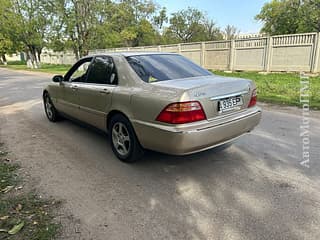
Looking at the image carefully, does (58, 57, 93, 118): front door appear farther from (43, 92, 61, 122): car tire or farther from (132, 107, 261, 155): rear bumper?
(132, 107, 261, 155): rear bumper

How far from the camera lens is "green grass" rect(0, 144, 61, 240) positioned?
232cm

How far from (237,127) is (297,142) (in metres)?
1.66

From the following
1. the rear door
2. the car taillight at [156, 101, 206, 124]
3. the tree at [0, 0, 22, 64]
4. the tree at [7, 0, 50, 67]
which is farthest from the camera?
the tree at [0, 0, 22, 64]

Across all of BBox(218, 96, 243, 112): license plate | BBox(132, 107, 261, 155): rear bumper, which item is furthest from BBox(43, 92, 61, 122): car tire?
BBox(218, 96, 243, 112): license plate

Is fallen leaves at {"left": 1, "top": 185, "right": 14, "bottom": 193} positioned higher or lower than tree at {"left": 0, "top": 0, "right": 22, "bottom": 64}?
lower

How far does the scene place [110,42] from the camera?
29375 millimetres

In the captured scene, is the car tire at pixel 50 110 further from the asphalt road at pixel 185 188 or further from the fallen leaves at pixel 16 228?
the fallen leaves at pixel 16 228

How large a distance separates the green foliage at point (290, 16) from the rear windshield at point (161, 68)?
2624 cm

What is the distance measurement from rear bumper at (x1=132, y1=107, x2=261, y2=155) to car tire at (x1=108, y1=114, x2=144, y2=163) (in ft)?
0.61

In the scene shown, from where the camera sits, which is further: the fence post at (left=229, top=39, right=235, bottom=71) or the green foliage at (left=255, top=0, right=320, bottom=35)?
the green foliage at (left=255, top=0, right=320, bottom=35)

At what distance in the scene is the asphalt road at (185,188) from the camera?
236cm

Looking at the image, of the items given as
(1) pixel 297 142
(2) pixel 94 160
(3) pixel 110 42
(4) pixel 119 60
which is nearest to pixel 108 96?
(4) pixel 119 60

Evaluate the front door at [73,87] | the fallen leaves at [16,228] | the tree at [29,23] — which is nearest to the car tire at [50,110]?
the front door at [73,87]

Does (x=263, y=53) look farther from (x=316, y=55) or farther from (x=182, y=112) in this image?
(x=182, y=112)
